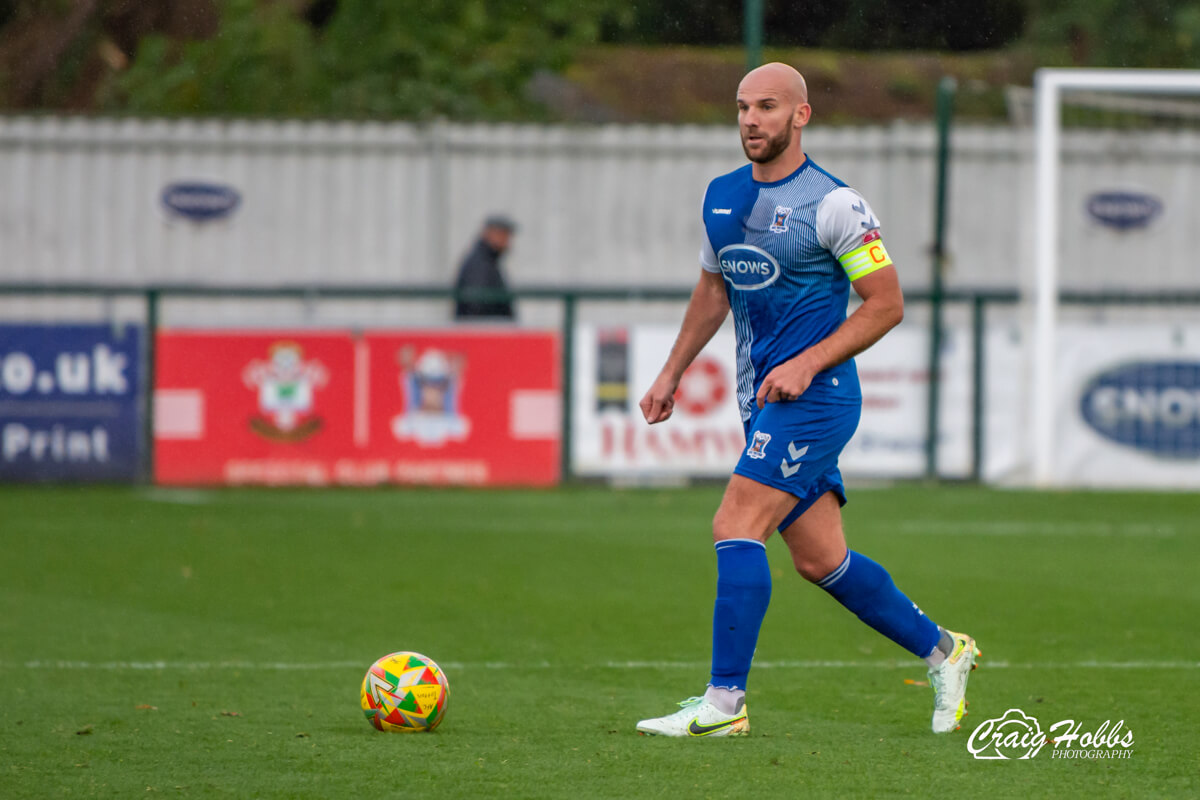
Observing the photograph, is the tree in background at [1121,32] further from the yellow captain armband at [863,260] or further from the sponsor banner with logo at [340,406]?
the yellow captain armband at [863,260]

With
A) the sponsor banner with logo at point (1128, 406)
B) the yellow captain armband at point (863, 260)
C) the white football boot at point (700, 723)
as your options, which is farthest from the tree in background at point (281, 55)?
the white football boot at point (700, 723)

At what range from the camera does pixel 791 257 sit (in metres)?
5.17

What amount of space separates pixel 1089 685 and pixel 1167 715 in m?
0.64

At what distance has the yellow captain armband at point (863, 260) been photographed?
5078 mm

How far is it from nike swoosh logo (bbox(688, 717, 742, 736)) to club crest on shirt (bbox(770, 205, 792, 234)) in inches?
55.6

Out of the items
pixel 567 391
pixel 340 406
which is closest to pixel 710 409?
pixel 567 391

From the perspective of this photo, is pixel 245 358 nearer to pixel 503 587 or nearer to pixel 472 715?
pixel 503 587

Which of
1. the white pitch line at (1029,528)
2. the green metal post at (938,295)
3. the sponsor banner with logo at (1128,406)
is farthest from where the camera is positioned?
the green metal post at (938,295)

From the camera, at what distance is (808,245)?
5141mm

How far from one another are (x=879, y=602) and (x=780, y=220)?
117cm

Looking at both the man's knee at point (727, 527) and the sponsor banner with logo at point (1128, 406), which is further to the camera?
the sponsor banner with logo at point (1128, 406)

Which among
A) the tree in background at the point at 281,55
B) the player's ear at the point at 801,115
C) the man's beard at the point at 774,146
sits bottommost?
the man's beard at the point at 774,146

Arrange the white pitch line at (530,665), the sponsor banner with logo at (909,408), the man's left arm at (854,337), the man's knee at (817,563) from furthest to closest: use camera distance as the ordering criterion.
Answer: the sponsor banner with logo at (909,408) < the white pitch line at (530,665) < the man's knee at (817,563) < the man's left arm at (854,337)

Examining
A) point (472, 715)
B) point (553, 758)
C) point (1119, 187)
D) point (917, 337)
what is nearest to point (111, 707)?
point (472, 715)
